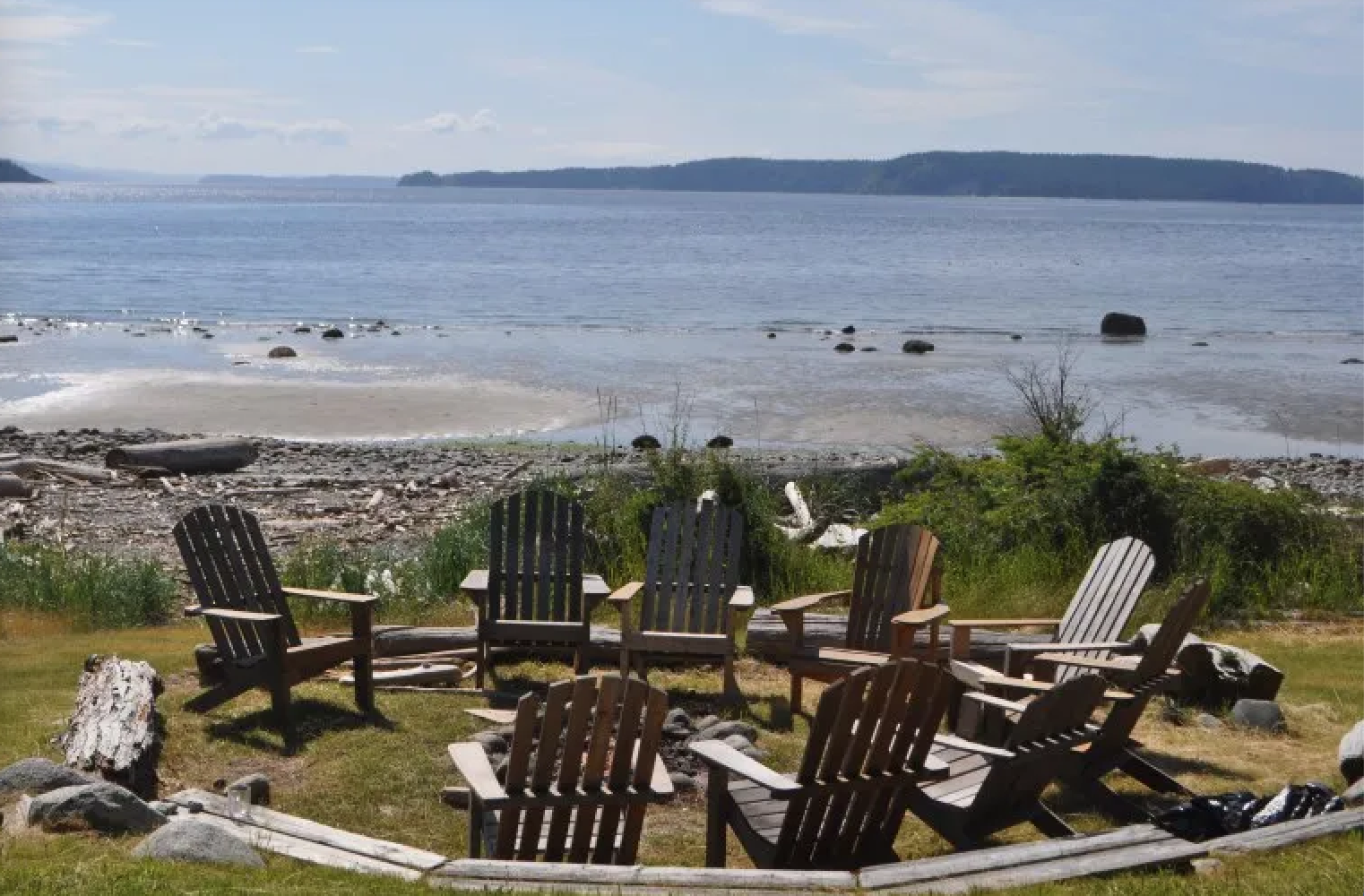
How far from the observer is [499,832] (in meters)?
5.04

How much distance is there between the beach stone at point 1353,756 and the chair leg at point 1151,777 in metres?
0.61

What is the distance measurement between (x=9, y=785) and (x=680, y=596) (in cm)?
379

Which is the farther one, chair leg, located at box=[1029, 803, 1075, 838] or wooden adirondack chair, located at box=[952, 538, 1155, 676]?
wooden adirondack chair, located at box=[952, 538, 1155, 676]

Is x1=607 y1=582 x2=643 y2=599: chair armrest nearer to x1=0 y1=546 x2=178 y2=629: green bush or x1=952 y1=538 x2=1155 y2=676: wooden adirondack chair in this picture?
x1=952 y1=538 x2=1155 y2=676: wooden adirondack chair

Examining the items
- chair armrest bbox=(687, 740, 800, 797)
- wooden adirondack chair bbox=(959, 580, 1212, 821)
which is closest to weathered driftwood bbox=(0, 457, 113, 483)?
wooden adirondack chair bbox=(959, 580, 1212, 821)

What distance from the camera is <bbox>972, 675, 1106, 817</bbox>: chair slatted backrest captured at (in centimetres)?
550

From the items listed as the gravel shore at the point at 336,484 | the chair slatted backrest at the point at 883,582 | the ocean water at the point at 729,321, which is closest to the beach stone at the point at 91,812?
the chair slatted backrest at the point at 883,582

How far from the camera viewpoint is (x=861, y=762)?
16.7 feet

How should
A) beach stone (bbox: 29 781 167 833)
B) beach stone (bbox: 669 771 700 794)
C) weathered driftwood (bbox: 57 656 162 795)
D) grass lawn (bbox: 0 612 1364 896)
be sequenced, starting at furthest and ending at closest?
beach stone (bbox: 669 771 700 794), weathered driftwood (bbox: 57 656 162 795), beach stone (bbox: 29 781 167 833), grass lawn (bbox: 0 612 1364 896)

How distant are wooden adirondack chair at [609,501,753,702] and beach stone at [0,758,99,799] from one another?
305cm

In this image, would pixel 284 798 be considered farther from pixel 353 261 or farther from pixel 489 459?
pixel 353 261

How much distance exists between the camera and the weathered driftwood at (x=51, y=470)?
17.0 meters

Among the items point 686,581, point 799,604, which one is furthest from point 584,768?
point 686,581

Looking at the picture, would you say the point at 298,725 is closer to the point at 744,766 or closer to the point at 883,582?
the point at 883,582
